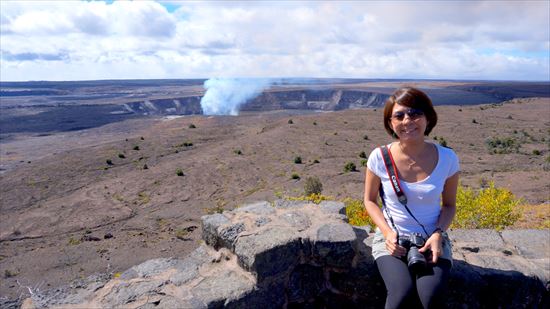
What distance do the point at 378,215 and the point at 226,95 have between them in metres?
88.4

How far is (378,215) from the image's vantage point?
9.71ft

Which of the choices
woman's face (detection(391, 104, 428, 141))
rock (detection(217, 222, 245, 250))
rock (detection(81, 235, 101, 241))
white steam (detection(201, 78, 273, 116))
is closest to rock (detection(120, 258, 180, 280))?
rock (detection(217, 222, 245, 250))

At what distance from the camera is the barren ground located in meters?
13.2

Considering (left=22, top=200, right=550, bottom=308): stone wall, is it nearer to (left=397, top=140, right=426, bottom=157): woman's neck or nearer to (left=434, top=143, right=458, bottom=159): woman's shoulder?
(left=397, top=140, right=426, bottom=157): woman's neck

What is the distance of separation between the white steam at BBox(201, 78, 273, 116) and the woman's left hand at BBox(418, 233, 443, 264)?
74.2 m

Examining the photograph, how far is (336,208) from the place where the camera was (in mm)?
4027

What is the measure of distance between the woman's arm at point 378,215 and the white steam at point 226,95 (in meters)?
73.8

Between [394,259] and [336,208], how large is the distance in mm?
1278

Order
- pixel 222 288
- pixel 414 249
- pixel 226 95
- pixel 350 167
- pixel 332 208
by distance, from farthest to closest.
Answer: pixel 226 95, pixel 350 167, pixel 332 208, pixel 222 288, pixel 414 249

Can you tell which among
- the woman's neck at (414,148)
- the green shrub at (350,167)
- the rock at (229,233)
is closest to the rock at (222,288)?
the rock at (229,233)

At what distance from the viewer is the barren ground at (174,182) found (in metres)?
13.2

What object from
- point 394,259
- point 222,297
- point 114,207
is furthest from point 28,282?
point 394,259

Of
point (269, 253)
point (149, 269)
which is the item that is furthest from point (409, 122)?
point (149, 269)

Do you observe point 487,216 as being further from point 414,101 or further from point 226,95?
point 226,95
